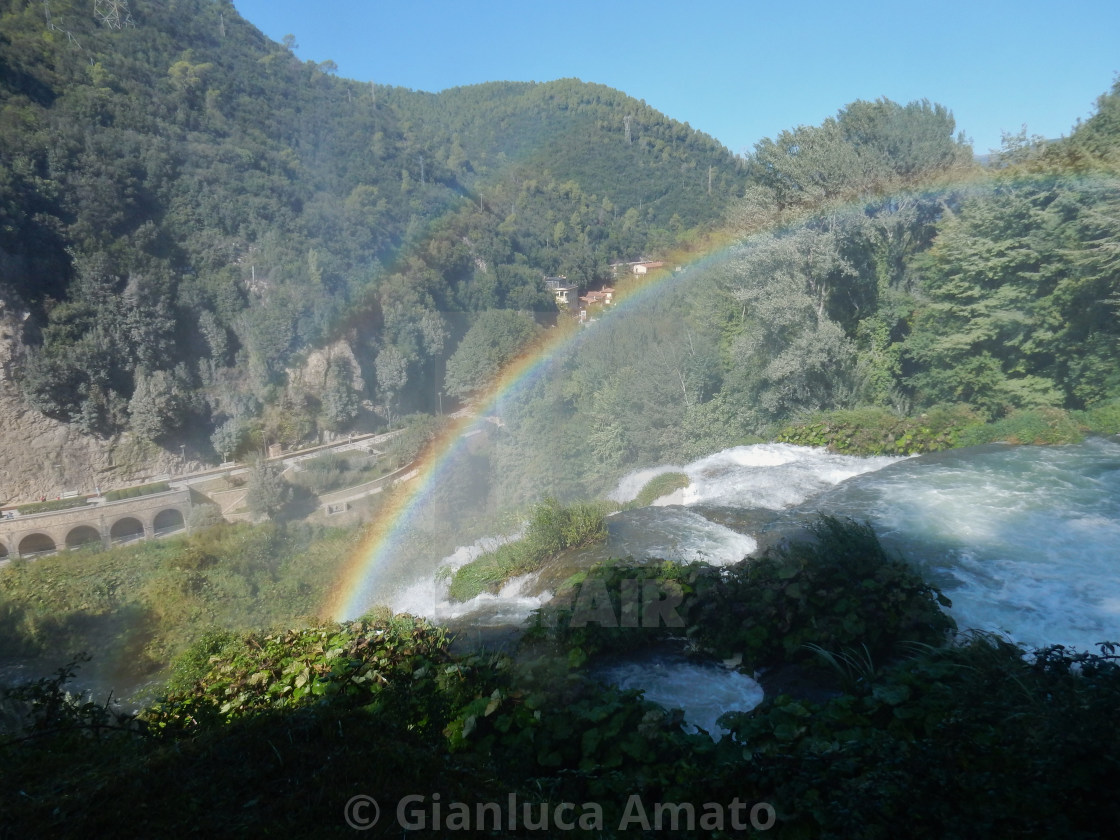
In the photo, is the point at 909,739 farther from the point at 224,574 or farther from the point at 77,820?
the point at 224,574

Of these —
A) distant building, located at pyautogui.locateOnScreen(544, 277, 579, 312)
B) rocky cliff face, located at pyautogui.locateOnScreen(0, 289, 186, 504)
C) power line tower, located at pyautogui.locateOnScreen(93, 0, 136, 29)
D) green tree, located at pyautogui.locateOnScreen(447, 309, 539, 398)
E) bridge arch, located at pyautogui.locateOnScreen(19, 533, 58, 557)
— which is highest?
power line tower, located at pyautogui.locateOnScreen(93, 0, 136, 29)

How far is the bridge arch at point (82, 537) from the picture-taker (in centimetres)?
1895

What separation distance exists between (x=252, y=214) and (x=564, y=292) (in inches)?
656

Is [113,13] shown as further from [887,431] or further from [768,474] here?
[887,431]

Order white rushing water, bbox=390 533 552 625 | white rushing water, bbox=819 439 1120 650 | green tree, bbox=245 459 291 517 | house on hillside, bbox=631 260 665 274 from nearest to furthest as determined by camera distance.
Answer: white rushing water, bbox=819 439 1120 650
white rushing water, bbox=390 533 552 625
green tree, bbox=245 459 291 517
house on hillside, bbox=631 260 665 274

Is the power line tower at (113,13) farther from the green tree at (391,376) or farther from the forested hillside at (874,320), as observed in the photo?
the forested hillside at (874,320)

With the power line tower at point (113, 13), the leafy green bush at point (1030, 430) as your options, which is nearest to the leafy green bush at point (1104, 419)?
the leafy green bush at point (1030, 430)

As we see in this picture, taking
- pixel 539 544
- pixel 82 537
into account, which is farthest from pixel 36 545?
pixel 539 544

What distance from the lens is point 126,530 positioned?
785 inches

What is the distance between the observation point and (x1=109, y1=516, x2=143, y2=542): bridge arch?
19656 mm

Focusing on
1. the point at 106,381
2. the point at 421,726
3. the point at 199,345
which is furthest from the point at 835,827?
the point at 199,345

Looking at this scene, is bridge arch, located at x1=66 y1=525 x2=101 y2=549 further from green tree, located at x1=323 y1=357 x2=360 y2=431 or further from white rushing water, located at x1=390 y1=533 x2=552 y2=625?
white rushing water, located at x1=390 y1=533 x2=552 y2=625

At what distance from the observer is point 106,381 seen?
25000mm

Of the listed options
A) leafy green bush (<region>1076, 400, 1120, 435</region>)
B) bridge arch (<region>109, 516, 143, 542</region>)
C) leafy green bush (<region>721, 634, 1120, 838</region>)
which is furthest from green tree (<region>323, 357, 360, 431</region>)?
leafy green bush (<region>721, 634, 1120, 838</region>)
